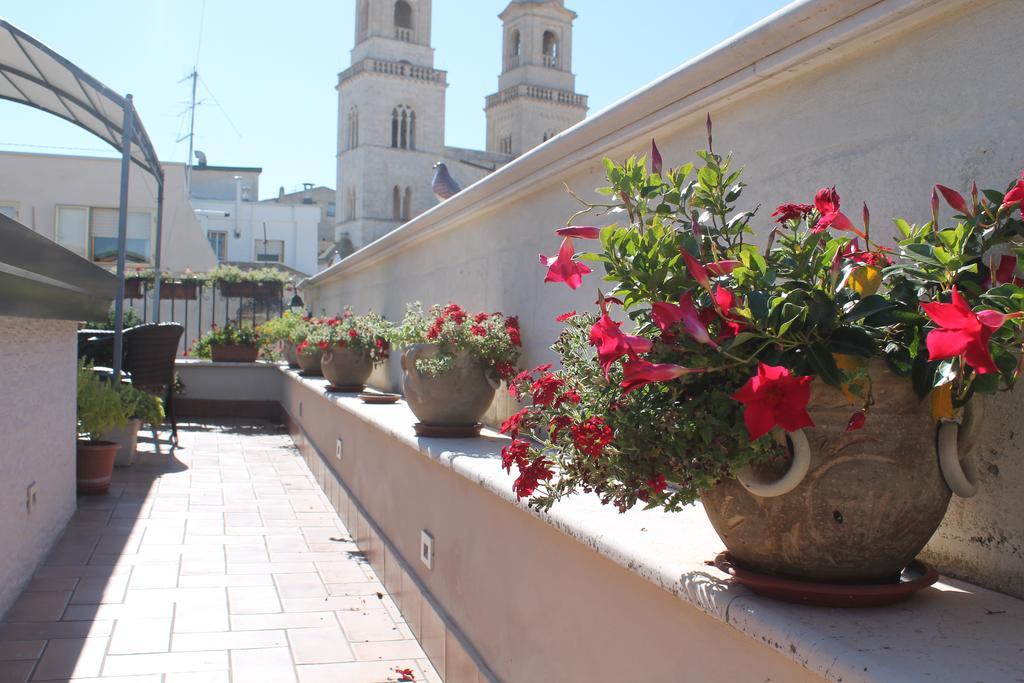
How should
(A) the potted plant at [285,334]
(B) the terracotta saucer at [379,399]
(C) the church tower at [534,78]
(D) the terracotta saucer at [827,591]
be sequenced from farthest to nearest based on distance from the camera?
1. (C) the church tower at [534,78]
2. (A) the potted plant at [285,334]
3. (B) the terracotta saucer at [379,399]
4. (D) the terracotta saucer at [827,591]

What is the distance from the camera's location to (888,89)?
2000 millimetres

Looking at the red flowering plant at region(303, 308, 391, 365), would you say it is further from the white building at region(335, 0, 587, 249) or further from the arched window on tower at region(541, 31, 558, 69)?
the arched window on tower at region(541, 31, 558, 69)

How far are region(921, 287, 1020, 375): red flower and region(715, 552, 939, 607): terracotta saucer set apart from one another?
48 centimetres

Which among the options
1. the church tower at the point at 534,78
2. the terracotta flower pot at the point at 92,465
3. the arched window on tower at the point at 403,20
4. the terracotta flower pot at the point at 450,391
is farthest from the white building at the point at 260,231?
the terracotta flower pot at the point at 450,391

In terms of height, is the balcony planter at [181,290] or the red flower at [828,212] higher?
the balcony planter at [181,290]

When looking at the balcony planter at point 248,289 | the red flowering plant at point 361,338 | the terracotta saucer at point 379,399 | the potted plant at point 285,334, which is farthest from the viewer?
the balcony planter at point 248,289

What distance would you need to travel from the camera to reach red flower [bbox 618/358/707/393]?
1377mm

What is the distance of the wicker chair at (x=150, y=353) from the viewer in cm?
836

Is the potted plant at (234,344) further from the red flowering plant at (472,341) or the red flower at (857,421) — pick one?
the red flower at (857,421)

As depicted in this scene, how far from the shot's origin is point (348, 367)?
269 inches

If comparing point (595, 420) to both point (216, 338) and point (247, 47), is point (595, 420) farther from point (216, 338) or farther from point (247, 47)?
point (247, 47)

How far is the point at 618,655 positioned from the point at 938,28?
1433 millimetres

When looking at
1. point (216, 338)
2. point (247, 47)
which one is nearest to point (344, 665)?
point (216, 338)

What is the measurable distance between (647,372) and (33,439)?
3.85 m
